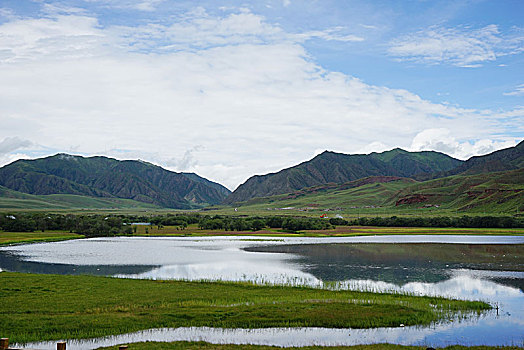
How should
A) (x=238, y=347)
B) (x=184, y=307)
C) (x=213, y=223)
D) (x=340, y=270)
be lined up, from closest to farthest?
1. (x=238, y=347)
2. (x=184, y=307)
3. (x=340, y=270)
4. (x=213, y=223)

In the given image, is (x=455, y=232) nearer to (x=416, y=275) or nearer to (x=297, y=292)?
(x=416, y=275)

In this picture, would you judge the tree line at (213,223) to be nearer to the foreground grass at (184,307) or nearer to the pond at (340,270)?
the pond at (340,270)

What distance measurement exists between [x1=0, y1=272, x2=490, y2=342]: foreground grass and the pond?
5.13 ft

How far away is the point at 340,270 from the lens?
199 ft

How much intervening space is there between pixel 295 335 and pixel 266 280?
21.1 m

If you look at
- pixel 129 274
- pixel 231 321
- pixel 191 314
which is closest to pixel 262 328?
pixel 231 321

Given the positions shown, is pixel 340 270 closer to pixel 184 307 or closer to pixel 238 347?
pixel 184 307

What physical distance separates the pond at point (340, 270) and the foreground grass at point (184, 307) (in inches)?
61.5

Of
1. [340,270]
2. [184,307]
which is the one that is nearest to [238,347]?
[184,307]

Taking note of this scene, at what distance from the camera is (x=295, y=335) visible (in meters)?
29.2

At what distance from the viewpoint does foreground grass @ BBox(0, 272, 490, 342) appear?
29.2m

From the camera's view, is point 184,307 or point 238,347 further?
point 184,307

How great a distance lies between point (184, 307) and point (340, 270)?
30.1 meters

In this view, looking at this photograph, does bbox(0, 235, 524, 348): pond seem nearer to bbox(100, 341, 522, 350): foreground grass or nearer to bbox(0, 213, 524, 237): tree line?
bbox(100, 341, 522, 350): foreground grass
